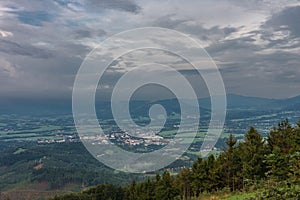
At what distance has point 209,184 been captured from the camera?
112ft

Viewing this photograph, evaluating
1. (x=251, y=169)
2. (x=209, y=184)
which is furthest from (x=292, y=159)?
(x=209, y=184)

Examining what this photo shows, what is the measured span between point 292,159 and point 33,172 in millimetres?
191569

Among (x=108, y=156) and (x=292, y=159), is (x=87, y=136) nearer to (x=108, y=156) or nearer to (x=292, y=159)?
(x=108, y=156)

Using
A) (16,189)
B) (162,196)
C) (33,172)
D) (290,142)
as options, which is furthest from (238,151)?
(33,172)

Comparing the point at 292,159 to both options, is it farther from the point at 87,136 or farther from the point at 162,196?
the point at 87,136

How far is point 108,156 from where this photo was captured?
A: 17812 cm

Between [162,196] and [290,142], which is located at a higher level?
[290,142]

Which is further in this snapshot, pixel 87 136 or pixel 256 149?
pixel 87 136

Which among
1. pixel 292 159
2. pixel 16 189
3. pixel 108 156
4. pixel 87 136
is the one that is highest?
pixel 292 159

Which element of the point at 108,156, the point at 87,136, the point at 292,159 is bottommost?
the point at 108,156

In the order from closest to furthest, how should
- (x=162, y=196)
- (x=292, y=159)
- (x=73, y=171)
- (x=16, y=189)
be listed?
(x=292, y=159) → (x=162, y=196) → (x=16, y=189) → (x=73, y=171)

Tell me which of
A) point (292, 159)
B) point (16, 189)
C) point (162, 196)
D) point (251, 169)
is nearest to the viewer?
point (292, 159)

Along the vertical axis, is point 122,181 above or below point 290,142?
below

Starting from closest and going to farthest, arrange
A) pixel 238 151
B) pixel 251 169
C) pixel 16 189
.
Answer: pixel 251 169 → pixel 238 151 → pixel 16 189
